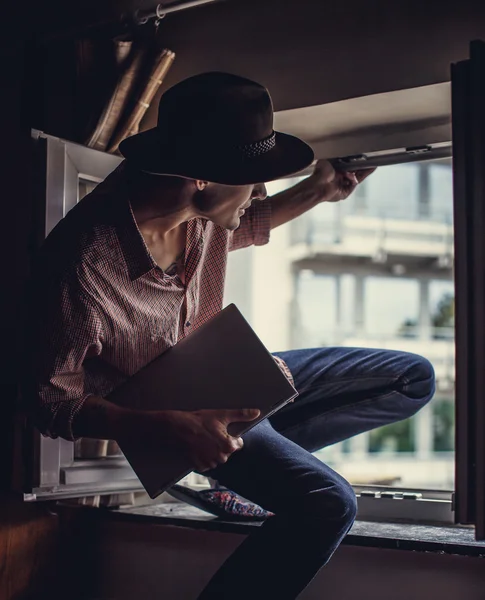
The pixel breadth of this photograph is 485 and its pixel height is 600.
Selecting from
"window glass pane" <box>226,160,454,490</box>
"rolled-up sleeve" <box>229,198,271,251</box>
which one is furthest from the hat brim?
"window glass pane" <box>226,160,454,490</box>

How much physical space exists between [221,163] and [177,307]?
0.37m

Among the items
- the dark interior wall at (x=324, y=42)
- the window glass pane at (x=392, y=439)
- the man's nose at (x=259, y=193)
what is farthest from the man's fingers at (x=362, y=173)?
the window glass pane at (x=392, y=439)

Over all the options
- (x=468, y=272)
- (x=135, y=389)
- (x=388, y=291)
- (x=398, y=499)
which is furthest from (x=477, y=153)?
(x=388, y=291)

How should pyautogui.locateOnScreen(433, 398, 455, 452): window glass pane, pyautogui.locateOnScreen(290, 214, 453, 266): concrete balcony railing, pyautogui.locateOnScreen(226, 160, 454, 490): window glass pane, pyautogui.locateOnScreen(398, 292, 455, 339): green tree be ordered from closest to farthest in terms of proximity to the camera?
pyautogui.locateOnScreen(226, 160, 454, 490): window glass pane
pyautogui.locateOnScreen(290, 214, 453, 266): concrete balcony railing
pyautogui.locateOnScreen(433, 398, 455, 452): window glass pane
pyautogui.locateOnScreen(398, 292, 455, 339): green tree

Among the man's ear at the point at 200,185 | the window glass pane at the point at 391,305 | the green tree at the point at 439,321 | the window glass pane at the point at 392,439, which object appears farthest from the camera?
the window glass pane at the point at 391,305

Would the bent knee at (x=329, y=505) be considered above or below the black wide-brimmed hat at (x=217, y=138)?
below

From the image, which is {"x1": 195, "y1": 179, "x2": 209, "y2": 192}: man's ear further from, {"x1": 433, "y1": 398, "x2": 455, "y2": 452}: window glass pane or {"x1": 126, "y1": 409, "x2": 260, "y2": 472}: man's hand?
Result: {"x1": 433, "y1": 398, "x2": 455, "y2": 452}: window glass pane

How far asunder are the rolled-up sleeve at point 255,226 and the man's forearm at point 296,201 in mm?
21

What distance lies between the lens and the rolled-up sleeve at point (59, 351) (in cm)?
150

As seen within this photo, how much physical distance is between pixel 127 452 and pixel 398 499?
0.85 metres

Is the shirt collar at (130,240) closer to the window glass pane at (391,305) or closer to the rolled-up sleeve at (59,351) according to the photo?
the rolled-up sleeve at (59,351)

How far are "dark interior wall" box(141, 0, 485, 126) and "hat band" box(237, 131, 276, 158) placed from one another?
481 mm

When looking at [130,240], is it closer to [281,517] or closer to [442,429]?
[281,517]

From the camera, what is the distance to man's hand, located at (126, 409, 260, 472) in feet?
4.71
